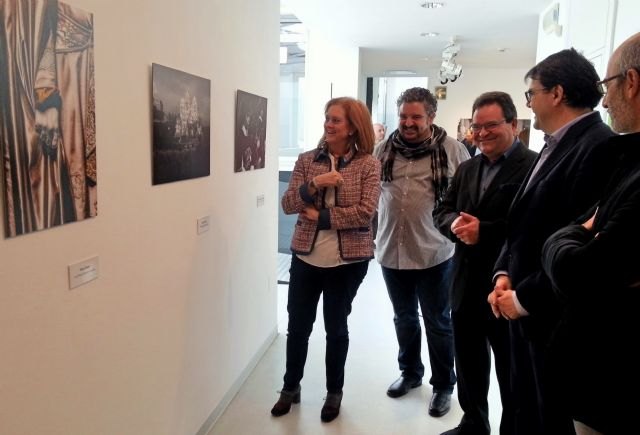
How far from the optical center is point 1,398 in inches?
45.5

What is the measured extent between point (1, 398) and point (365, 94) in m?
8.26

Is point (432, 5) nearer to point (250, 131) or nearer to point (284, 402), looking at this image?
point (250, 131)

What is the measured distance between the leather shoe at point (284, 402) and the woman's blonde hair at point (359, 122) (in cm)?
131

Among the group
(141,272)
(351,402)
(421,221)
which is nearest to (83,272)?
(141,272)

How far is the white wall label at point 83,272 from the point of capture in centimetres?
136

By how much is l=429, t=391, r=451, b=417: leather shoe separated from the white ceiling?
3.28 metres

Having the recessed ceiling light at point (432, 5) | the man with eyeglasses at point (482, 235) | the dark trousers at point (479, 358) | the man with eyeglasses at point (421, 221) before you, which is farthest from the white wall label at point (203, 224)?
the recessed ceiling light at point (432, 5)

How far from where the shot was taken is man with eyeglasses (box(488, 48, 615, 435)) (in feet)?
4.39

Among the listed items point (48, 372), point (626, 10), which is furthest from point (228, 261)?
point (626, 10)

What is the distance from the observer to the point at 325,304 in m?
2.36

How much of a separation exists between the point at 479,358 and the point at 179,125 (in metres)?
1.60

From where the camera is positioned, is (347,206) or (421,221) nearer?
(347,206)

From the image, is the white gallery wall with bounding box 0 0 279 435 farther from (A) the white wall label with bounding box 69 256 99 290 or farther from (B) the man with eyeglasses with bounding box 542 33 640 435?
(B) the man with eyeglasses with bounding box 542 33 640 435

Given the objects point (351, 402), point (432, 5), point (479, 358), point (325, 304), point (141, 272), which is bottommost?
point (351, 402)
